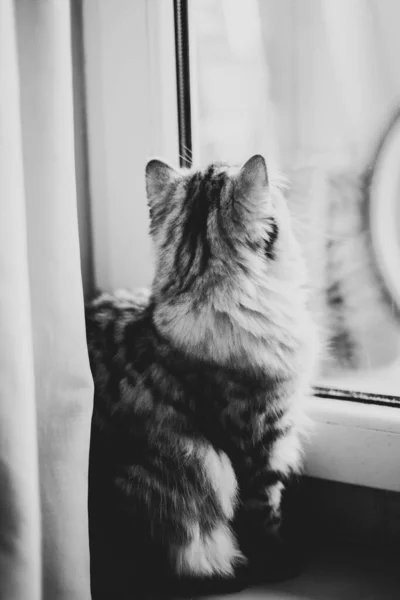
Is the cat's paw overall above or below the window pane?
below

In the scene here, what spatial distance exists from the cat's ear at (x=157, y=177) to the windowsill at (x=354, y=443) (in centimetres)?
49

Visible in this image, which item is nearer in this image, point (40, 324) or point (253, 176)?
point (40, 324)

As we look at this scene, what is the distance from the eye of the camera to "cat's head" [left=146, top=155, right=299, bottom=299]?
936 mm

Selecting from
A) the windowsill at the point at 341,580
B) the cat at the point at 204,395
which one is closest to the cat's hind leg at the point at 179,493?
the cat at the point at 204,395

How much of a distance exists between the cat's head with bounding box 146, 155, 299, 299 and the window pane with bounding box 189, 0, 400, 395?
0.24 metres

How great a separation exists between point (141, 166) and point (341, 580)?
875mm

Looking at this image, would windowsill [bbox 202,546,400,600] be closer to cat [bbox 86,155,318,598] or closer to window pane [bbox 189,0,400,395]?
cat [bbox 86,155,318,598]

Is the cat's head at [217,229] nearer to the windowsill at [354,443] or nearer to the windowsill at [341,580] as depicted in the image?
the windowsill at [354,443]

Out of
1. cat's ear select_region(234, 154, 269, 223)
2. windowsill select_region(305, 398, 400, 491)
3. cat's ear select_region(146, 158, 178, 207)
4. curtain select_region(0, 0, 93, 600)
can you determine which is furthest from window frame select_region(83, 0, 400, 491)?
curtain select_region(0, 0, 93, 600)

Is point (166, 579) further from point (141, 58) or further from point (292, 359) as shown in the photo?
point (141, 58)

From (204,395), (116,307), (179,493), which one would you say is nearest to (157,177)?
(116,307)

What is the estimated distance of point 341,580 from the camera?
1.02 metres

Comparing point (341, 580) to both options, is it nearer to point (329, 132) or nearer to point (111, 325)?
point (111, 325)

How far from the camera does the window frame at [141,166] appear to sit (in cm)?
106
